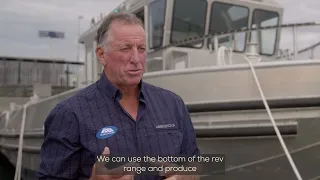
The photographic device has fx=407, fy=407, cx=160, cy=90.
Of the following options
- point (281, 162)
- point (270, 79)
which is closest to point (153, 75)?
A: point (270, 79)

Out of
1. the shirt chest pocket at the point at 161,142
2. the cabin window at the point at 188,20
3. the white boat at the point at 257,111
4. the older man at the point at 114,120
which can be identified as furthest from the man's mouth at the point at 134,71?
the cabin window at the point at 188,20

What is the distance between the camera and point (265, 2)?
20.9 feet

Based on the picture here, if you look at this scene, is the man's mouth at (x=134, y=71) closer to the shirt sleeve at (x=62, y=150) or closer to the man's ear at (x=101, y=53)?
the man's ear at (x=101, y=53)

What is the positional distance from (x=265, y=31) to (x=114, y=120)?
514cm

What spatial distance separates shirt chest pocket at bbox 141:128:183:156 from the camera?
1.60 metres

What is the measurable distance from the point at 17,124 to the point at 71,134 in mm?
6303

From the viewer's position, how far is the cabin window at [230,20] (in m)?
5.76

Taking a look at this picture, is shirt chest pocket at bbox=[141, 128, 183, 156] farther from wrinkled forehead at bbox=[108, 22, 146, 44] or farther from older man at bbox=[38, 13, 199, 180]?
wrinkled forehead at bbox=[108, 22, 146, 44]

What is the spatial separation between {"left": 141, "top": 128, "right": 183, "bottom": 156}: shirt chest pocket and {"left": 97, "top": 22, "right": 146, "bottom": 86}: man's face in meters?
0.22

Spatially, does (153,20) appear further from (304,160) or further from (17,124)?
(17,124)

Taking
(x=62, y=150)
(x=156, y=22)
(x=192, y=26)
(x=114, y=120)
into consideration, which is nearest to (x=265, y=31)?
(x=192, y=26)

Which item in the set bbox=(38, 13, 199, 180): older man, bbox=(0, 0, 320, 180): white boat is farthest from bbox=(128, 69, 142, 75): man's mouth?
bbox=(0, 0, 320, 180): white boat

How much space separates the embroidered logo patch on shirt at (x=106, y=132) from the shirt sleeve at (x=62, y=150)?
88 mm

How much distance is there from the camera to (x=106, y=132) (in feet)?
5.07
